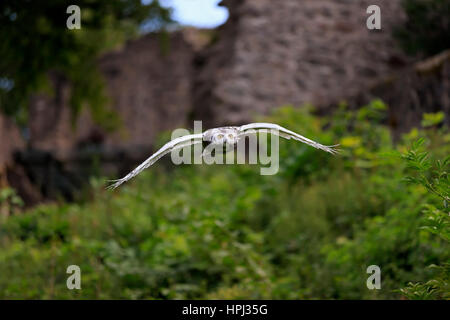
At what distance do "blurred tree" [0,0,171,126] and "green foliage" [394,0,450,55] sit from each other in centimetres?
350

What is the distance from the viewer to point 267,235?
498cm

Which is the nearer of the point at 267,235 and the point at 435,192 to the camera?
the point at 435,192

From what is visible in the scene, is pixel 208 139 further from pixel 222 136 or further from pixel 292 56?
pixel 292 56

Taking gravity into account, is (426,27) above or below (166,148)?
above

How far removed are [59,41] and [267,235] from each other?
3829 millimetres

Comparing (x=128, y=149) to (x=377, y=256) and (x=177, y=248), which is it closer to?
(x=177, y=248)

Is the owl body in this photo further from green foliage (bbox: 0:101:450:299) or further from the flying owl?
green foliage (bbox: 0:101:450:299)

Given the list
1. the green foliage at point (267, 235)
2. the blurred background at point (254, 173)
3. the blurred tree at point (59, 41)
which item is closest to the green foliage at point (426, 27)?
the blurred background at point (254, 173)

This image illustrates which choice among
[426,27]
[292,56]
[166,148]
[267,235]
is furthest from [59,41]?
[166,148]

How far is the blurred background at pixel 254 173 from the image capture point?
3.82 metres

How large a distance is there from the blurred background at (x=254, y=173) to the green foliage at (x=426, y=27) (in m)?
0.03

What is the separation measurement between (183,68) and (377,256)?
9.98 meters

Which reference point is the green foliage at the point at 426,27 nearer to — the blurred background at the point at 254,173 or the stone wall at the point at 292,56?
the blurred background at the point at 254,173
